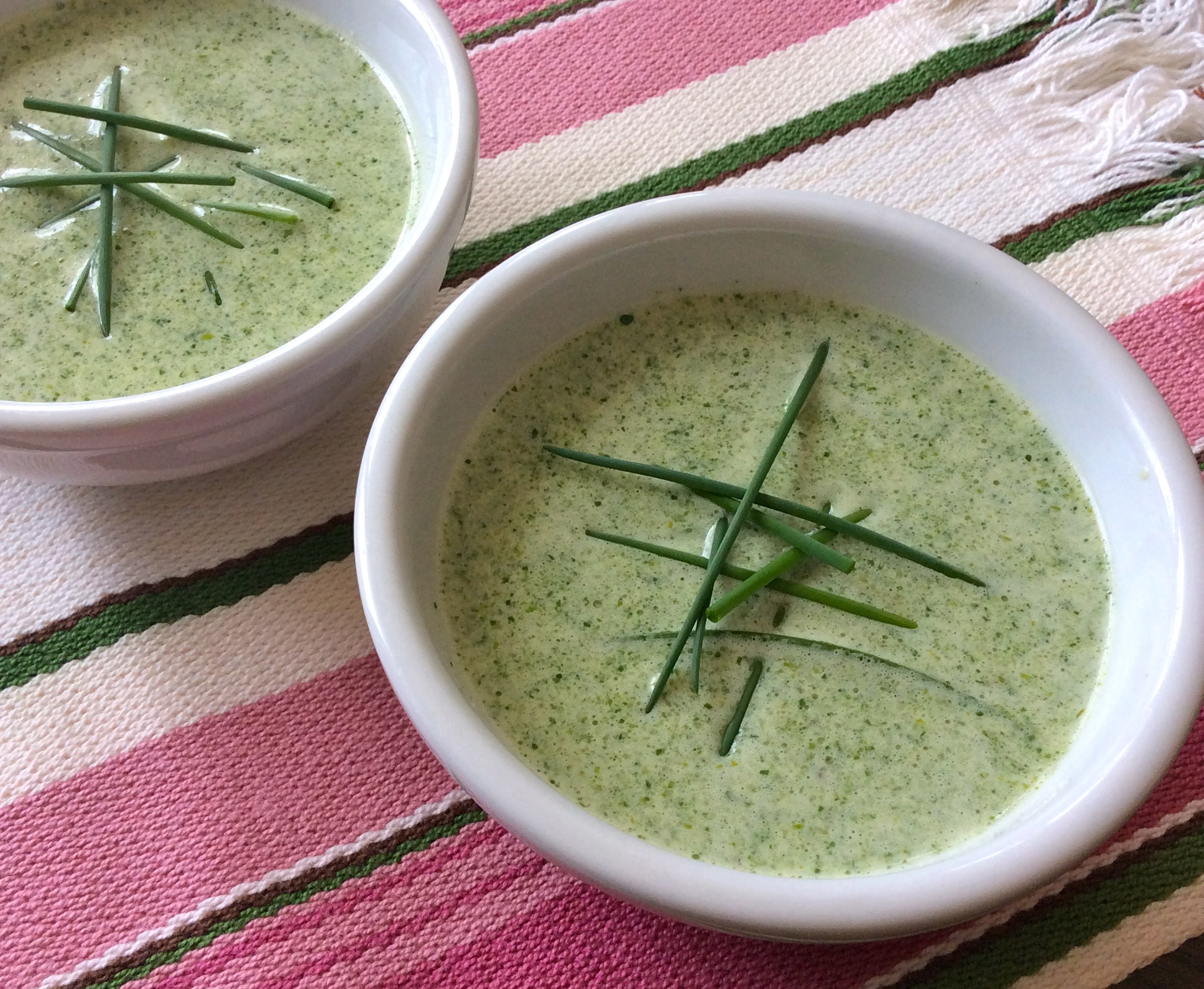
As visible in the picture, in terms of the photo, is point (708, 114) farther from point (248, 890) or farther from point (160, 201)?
point (248, 890)

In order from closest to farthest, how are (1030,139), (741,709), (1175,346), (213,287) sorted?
(741,709) → (213,287) → (1175,346) → (1030,139)

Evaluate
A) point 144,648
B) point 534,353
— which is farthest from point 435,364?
point 144,648

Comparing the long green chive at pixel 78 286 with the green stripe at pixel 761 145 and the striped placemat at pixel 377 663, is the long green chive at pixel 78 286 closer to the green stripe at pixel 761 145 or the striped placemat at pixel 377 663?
the striped placemat at pixel 377 663

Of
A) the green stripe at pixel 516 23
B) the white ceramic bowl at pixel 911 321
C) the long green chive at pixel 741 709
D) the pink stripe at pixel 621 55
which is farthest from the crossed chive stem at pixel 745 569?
the green stripe at pixel 516 23

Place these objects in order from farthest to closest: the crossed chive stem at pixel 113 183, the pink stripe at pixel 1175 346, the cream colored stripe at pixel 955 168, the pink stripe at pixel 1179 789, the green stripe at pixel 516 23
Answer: the green stripe at pixel 516 23, the cream colored stripe at pixel 955 168, the pink stripe at pixel 1175 346, the crossed chive stem at pixel 113 183, the pink stripe at pixel 1179 789

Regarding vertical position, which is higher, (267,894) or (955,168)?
(955,168)

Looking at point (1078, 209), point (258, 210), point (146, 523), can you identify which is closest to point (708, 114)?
point (1078, 209)

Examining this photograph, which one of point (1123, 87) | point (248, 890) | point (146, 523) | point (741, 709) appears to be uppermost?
point (1123, 87)

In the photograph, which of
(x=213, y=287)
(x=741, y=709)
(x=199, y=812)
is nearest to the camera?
(x=741, y=709)
